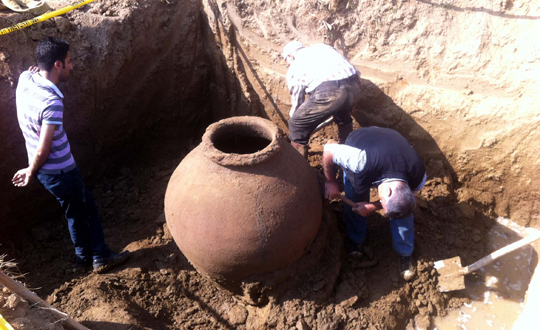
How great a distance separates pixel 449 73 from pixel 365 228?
81.2 inches

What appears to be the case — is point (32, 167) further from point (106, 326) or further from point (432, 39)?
point (432, 39)

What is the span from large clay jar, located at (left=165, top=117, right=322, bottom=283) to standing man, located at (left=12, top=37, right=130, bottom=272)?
1.01 meters

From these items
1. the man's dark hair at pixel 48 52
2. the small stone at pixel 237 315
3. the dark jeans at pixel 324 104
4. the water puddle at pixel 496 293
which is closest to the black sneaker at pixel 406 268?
the water puddle at pixel 496 293

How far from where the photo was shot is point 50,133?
9.37 ft

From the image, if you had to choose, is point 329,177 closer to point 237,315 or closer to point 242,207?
point 242,207

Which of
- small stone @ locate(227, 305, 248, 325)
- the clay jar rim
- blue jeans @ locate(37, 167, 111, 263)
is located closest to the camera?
the clay jar rim

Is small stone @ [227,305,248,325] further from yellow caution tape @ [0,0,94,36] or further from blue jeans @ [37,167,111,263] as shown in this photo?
yellow caution tape @ [0,0,94,36]

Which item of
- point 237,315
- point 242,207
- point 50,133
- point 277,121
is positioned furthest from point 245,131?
point 277,121

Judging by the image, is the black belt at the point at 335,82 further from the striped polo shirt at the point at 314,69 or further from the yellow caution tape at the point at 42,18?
the yellow caution tape at the point at 42,18

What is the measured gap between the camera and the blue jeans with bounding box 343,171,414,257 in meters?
3.35

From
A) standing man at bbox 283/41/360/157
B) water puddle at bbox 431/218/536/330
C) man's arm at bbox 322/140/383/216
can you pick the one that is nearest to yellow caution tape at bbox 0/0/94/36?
standing man at bbox 283/41/360/157

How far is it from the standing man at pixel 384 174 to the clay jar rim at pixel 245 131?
625 mm

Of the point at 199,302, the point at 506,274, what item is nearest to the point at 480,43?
the point at 506,274

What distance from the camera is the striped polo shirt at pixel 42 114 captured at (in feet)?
9.34
